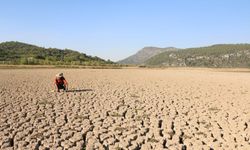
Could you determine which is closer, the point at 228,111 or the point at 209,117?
the point at 209,117

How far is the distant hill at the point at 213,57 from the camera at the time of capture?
5453 inches

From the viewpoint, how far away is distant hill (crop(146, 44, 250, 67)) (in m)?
138

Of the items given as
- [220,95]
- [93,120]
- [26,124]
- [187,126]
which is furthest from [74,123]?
[220,95]

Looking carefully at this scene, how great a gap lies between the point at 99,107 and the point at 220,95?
20.3ft

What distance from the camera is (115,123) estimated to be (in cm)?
933

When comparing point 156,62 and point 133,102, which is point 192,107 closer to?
point 133,102

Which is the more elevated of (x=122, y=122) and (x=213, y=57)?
(x=213, y=57)

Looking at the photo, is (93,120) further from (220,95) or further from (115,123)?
(220,95)

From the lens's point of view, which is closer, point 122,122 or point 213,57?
point 122,122

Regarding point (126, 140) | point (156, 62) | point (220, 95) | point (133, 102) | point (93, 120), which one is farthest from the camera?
point (156, 62)

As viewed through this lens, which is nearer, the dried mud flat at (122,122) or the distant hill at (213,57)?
the dried mud flat at (122,122)

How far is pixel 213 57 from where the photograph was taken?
149000 mm

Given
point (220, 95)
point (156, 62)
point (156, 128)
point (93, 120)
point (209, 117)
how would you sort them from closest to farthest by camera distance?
point (156, 128) < point (93, 120) < point (209, 117) < point (220, 95) < point (156, 62)

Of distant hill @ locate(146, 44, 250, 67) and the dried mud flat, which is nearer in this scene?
the dried mud flat
